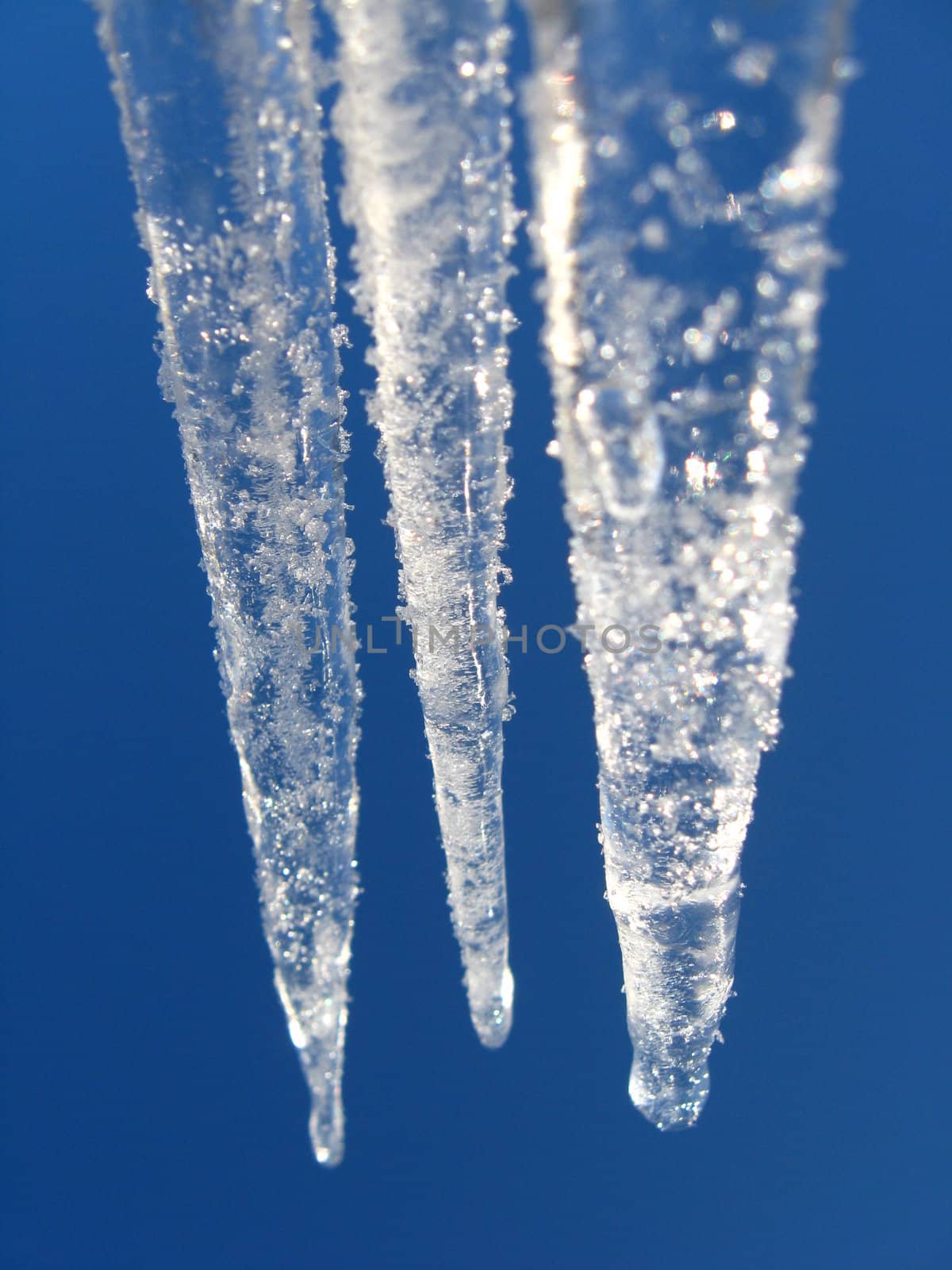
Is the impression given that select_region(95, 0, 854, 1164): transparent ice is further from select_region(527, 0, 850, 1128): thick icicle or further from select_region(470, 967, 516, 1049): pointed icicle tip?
select_region(470, 967, 516, 1049): pointed icicle tip

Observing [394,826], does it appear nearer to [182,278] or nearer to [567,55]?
[182,278]

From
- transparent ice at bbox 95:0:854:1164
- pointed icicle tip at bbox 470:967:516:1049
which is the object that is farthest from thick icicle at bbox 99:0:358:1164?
pointed icicle tip at bbox 470:967:516:1049

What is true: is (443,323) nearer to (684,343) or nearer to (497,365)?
(497,365)

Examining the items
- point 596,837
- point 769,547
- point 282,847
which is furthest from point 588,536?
point 596,837

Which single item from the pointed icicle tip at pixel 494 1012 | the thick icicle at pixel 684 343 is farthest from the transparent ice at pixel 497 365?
the pointed icicle tip at pixel 494 1012

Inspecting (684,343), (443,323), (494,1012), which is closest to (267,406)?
(443,323)
